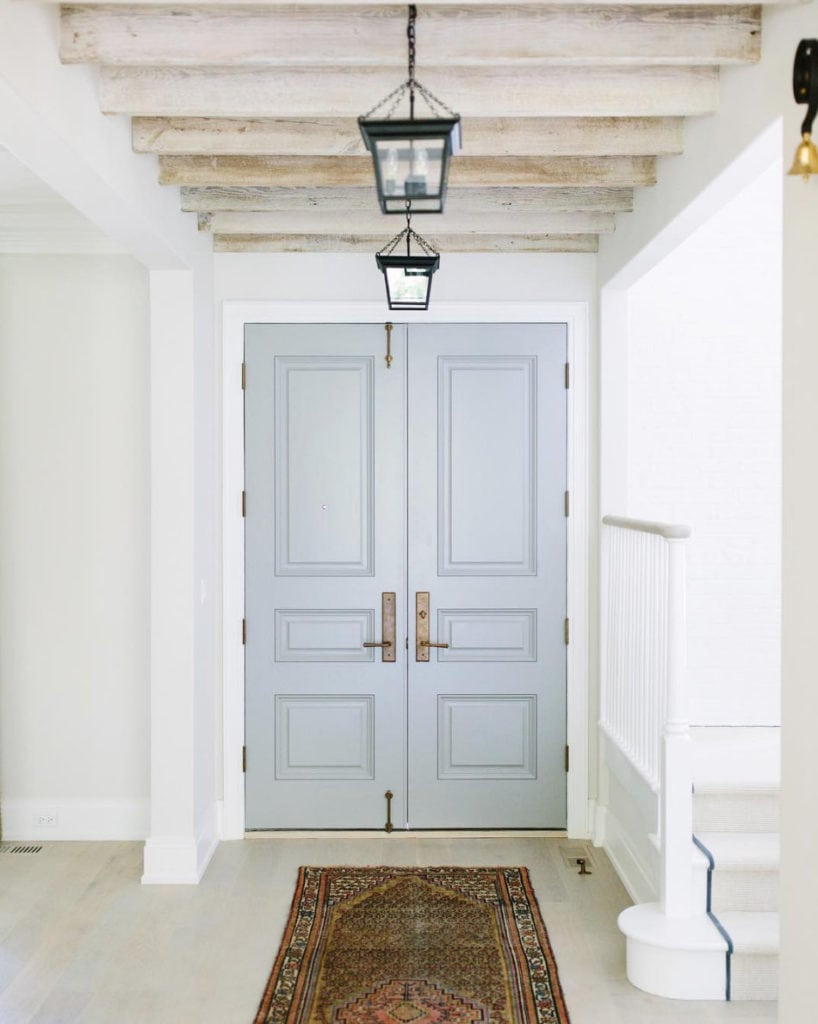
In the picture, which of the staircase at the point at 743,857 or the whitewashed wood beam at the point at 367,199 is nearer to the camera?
the staircase at the point at 743,857

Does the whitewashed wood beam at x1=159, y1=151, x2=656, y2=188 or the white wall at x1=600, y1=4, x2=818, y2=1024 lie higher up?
the whitewashed wood beam at x1=159, y1=151, x2=656, y2=188

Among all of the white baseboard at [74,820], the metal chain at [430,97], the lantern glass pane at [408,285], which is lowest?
the white baseboard at [74,820]

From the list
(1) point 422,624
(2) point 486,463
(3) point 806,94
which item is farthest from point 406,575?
(3) point 806,94

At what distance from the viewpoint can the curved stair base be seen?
308cm

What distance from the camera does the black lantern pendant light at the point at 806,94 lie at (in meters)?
1.94

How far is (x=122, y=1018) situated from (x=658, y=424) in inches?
128

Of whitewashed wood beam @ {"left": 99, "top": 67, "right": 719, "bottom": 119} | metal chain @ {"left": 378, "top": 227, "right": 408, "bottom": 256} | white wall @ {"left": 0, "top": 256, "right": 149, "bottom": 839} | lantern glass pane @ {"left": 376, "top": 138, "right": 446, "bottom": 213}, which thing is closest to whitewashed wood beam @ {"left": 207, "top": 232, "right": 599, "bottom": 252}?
metal chain @ {"left": 378, "top": 227, "right": 408, "bottom": 256}

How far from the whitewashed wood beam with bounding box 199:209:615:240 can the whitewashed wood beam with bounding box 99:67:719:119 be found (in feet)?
Result: 4.14

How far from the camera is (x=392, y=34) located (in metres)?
2.45

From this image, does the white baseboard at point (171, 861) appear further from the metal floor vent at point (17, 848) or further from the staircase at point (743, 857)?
the staircase at point (743, 857)

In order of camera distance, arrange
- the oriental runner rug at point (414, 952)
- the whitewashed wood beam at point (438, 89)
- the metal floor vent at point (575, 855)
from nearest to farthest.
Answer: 1. the whitewashed wood beam at point (438, 89)
2. the oriental runner rug at point (414, 952)
3. the metal floor vent at point (575, 855)

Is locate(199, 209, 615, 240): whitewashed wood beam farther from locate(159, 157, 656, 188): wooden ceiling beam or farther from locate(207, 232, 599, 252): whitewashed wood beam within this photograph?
locate(159, 157, 656, 188): wooden ceiling beam

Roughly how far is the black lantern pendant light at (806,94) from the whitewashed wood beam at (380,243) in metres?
2.30

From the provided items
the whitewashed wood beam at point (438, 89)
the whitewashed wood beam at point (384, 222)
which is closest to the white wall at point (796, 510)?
the whitewashed wood beam at point (438, 89)
